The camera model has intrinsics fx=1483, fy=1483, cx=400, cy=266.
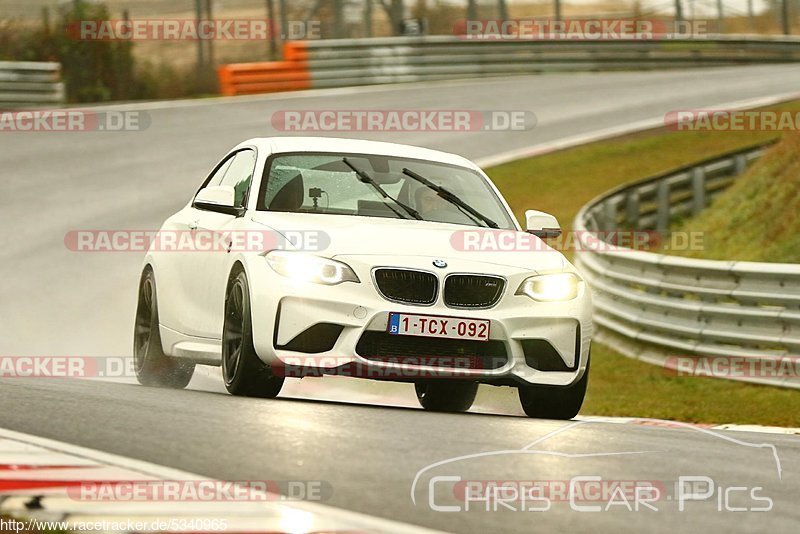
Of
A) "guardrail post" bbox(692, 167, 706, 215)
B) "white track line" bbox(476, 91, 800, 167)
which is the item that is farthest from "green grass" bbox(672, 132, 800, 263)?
"white track line" bbox(476, 91, 800, 167)

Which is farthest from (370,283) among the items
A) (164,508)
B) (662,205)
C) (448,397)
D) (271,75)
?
(271,75)

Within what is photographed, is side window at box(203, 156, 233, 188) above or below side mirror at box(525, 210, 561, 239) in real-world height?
above

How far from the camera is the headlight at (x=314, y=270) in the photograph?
7.60m

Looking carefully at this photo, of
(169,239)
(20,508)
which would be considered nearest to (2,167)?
(169,239)

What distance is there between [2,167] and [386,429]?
1480 cm

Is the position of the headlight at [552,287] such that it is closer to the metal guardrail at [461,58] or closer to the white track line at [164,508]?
the white track line at [164,508]

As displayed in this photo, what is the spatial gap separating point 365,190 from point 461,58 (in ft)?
74.8

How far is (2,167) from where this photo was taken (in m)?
20.2

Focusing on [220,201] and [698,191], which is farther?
[698,191]

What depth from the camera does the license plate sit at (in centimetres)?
758

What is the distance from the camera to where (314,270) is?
7.62 m

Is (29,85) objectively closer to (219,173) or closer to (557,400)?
(219,173)

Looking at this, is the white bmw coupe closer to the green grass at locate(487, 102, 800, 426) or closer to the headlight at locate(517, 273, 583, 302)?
the headlight at locate(517, 273, 583, 302)

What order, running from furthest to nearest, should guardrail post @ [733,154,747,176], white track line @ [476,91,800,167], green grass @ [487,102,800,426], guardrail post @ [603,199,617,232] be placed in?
white track line @ [476,91,800,167] < guardrail post @ [733,154,747,176] < guardrail post @ [603,199,617,232] < green grass @ [487,102,800,426]
